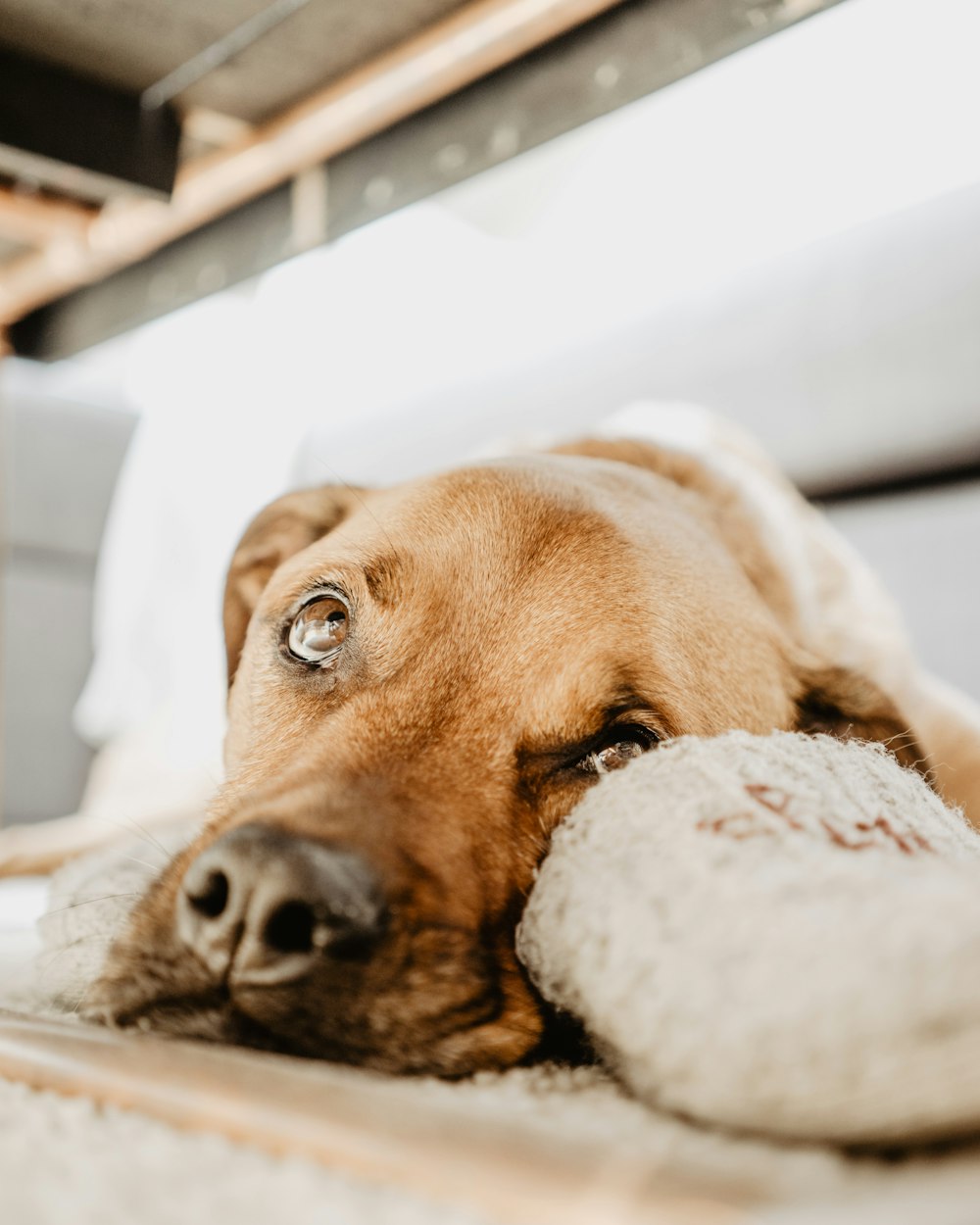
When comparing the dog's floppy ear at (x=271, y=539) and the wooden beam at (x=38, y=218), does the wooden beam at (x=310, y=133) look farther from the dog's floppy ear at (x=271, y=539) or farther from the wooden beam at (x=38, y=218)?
the dog's floppy ear at (x=271, y=539)

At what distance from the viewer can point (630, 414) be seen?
3.02 meters

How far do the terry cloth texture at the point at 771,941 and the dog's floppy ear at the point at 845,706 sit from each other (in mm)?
527

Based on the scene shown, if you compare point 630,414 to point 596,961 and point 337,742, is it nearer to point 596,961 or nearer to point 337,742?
point 337,742

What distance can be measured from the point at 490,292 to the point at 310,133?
111cm

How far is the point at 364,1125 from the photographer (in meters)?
0.67

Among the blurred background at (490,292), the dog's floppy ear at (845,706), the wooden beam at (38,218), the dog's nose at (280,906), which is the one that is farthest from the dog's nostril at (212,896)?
the wooden beam at (38,218)

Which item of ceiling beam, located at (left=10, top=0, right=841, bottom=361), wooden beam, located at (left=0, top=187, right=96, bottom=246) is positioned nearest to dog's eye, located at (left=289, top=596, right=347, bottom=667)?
ceiling beam, located at (left=10, top=0, right=841, bottom=361)

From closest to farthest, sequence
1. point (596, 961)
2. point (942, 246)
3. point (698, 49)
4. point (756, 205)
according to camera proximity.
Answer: point (596, 961)
point (942, 246)
point (698, 49)
point (756, 205)

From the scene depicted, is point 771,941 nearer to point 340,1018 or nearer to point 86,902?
point 340,1018

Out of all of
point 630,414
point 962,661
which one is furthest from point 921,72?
point 962,661

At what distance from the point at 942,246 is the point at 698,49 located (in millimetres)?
1165

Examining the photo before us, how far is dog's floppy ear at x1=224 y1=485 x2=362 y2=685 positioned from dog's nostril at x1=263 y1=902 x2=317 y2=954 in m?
1.12

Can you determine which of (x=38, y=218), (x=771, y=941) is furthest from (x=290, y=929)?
(x=38, y=218)

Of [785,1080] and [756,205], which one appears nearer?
[785,1080]
